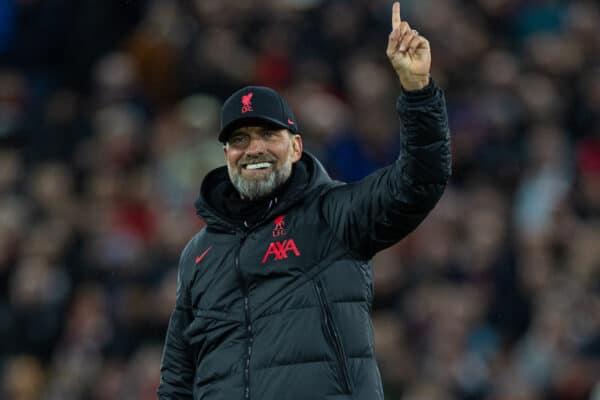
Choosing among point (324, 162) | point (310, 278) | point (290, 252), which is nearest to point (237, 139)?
point (290, 252)

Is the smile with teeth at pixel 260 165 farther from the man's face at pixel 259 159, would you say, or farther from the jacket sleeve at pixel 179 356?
the jacket sleeve at pixel 179 356

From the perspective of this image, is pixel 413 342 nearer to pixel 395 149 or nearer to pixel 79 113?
pixel 395 149

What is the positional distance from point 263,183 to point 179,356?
0.75 meters

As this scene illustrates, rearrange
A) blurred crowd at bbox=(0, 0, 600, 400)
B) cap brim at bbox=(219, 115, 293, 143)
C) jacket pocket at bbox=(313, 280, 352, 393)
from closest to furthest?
jacket pocket at bbox=(313, 280, 352, 393) → cap brim at bbox=(219, 115, 293, 143) → blurred crowd at bbox=(0, 0, 600, 400)

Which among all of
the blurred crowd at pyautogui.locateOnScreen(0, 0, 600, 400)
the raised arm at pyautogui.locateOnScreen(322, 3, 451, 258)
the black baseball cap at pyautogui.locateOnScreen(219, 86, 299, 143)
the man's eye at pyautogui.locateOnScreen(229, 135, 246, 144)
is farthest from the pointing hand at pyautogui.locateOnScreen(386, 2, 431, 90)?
the blurred crowd at pyautogui.locateOnScreen(0, 0, 600, 400)

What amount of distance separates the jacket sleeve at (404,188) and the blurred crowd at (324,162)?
384 cm

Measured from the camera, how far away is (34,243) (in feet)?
38.2

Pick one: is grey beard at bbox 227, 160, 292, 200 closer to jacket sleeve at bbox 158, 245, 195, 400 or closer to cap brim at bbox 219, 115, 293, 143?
cap brim at bbox 219, 115, 293, 143

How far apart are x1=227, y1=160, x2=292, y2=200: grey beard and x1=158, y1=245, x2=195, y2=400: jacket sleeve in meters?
0.40

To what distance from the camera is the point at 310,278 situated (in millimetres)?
4992

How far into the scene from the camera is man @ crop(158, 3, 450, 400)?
15.8ft

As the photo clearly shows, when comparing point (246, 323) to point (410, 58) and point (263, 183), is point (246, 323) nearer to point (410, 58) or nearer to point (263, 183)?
point (263, 183)

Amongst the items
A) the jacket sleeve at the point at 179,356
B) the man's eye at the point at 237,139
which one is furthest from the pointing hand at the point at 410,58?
the jacket sleeve at the point at 179,356

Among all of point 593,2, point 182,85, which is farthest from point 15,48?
point 593,2
